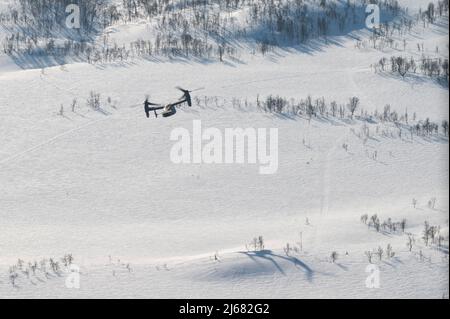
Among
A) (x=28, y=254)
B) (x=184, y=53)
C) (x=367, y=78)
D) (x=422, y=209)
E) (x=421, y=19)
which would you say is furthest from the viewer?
(x=421, y=19)

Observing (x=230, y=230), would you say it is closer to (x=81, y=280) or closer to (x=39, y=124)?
(x=81, y=280)

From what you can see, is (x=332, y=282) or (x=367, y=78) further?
(x=367, y=78)

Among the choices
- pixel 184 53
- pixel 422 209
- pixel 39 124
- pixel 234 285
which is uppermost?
pixel 184 53

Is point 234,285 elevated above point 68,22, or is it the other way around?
point 68,22

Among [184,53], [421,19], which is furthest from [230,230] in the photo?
[421,19]

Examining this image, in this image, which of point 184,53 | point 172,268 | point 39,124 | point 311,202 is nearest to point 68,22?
point 184,53

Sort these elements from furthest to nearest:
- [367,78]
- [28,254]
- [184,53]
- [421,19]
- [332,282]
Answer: [421,19] < [184,53] < [367,78] < [28,254] < [332,282]

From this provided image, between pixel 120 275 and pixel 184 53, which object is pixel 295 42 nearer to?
pixel 184 53
